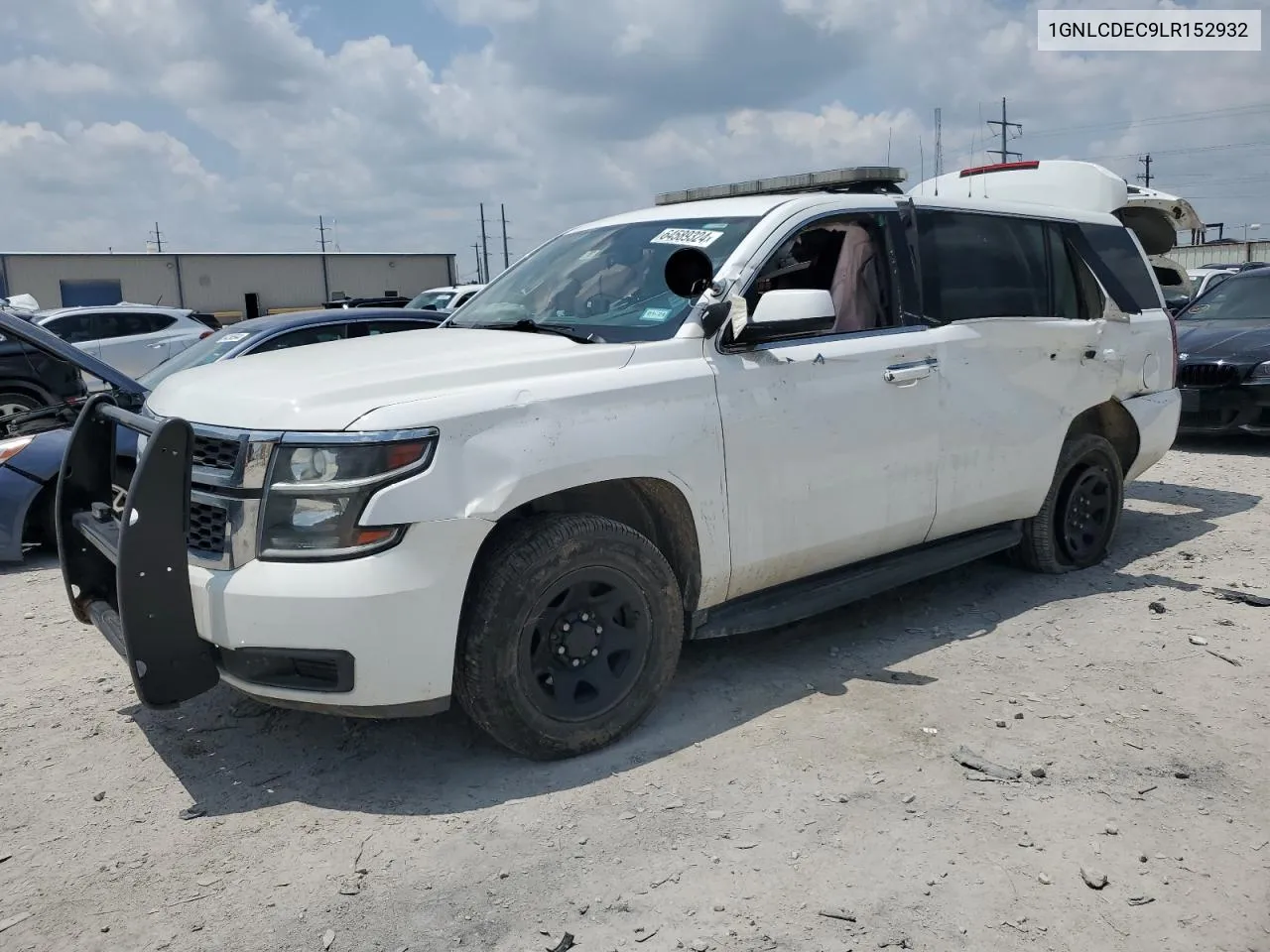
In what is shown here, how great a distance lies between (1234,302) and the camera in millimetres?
10500

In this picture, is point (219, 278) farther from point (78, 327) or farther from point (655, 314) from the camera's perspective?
point (655, 314)

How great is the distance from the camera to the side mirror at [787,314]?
3.81m

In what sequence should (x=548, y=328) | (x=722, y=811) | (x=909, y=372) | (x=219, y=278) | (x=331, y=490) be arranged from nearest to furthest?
(x=331, y=490) < (x=722, y=811) < (x=548, y=328) < (x=909, y=372) < (x=219, y=278)

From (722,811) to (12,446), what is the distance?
5.25m

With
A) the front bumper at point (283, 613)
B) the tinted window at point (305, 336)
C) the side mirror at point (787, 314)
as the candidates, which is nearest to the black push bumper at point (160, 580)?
the front bumper at point (283, 613)

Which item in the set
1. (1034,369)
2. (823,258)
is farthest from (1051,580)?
(823,258)

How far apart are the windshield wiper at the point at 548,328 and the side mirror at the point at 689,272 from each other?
1.15ft

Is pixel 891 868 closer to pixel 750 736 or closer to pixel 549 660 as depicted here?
pixel 750 736

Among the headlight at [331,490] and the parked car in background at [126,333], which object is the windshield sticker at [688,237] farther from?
the parked car in background at [126,333]

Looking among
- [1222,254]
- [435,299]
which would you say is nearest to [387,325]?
[435,299]

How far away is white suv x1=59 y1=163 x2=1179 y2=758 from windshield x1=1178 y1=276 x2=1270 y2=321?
Result: 19.0 ft

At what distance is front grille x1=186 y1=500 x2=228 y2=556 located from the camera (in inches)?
126

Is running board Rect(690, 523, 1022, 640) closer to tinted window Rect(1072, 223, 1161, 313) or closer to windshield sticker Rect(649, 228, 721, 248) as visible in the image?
windshield sticker Rect(649, 228, 721, 248)

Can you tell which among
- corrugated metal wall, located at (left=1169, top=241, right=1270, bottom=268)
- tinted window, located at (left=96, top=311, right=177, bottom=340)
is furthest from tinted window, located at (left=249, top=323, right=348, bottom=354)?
corrugated metal wall, located at (left=1169, top=241, right=1270, bottom=268)
